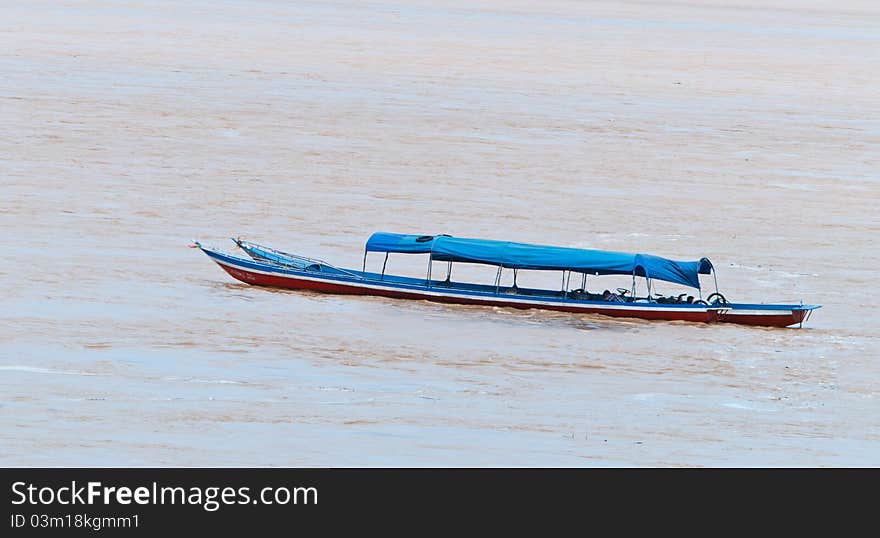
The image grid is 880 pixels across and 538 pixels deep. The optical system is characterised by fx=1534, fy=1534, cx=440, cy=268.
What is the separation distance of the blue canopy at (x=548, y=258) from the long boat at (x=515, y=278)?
0.02 meters

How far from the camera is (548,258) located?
2489 cm

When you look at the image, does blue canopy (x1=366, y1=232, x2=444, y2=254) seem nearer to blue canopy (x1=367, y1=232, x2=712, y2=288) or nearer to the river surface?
blue canopy (x1=367, y1=232, x2=712, y2=288)

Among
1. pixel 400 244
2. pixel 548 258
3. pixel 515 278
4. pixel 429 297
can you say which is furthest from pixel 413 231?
pixel 548 258

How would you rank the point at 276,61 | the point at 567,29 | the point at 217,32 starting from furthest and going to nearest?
1. the point at 567,29
2. the point at 217,32
3. the point at 276,61

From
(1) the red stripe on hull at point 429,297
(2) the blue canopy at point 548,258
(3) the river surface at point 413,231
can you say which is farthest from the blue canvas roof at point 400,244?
(3) the river surface at point 413,231

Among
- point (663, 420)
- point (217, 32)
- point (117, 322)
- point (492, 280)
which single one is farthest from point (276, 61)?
point (663, 420)

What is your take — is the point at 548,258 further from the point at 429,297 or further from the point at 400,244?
the point at 400,244

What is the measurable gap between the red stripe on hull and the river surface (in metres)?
0.29

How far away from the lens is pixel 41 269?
82.5 feet

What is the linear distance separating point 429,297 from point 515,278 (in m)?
1.44

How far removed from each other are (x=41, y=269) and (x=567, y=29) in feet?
195

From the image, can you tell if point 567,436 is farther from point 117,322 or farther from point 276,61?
point 276,61

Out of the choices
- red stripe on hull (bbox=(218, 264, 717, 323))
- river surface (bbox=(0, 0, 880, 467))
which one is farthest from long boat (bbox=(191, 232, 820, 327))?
river surface (bbox=(0, 0, 880, 467))

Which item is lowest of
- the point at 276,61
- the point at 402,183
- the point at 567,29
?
the point at 402,183
